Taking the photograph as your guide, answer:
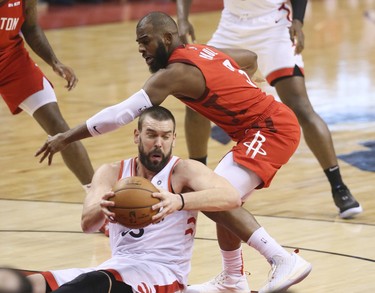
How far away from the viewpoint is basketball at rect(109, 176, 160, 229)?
4719 millimetres

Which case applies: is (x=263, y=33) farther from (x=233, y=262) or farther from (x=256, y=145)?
(x=233, y=262)

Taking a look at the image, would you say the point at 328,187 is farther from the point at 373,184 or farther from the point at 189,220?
the point at 189,220

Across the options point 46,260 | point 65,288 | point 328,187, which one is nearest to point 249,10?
point 328,187

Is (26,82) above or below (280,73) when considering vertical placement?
above

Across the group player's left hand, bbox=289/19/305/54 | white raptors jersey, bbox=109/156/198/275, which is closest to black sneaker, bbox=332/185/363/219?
player's left hand, bbox=289/19/305/54

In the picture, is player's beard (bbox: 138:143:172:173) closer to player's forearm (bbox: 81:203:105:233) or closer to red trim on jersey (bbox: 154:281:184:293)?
player's forearm (bbox: 81:203:105:233)

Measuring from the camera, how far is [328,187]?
8.07 metres

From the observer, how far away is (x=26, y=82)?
718 cm

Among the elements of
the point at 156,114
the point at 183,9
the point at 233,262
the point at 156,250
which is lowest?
the point at 233,262

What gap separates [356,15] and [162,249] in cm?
1427

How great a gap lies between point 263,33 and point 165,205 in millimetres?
3187

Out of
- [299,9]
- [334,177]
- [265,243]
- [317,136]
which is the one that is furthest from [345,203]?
[265,243]

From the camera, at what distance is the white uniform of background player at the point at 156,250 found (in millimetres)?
5004

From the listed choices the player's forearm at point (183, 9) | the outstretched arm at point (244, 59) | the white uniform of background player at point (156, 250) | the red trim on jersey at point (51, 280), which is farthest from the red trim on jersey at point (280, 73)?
the red trim on jersey at point (51, 280)
